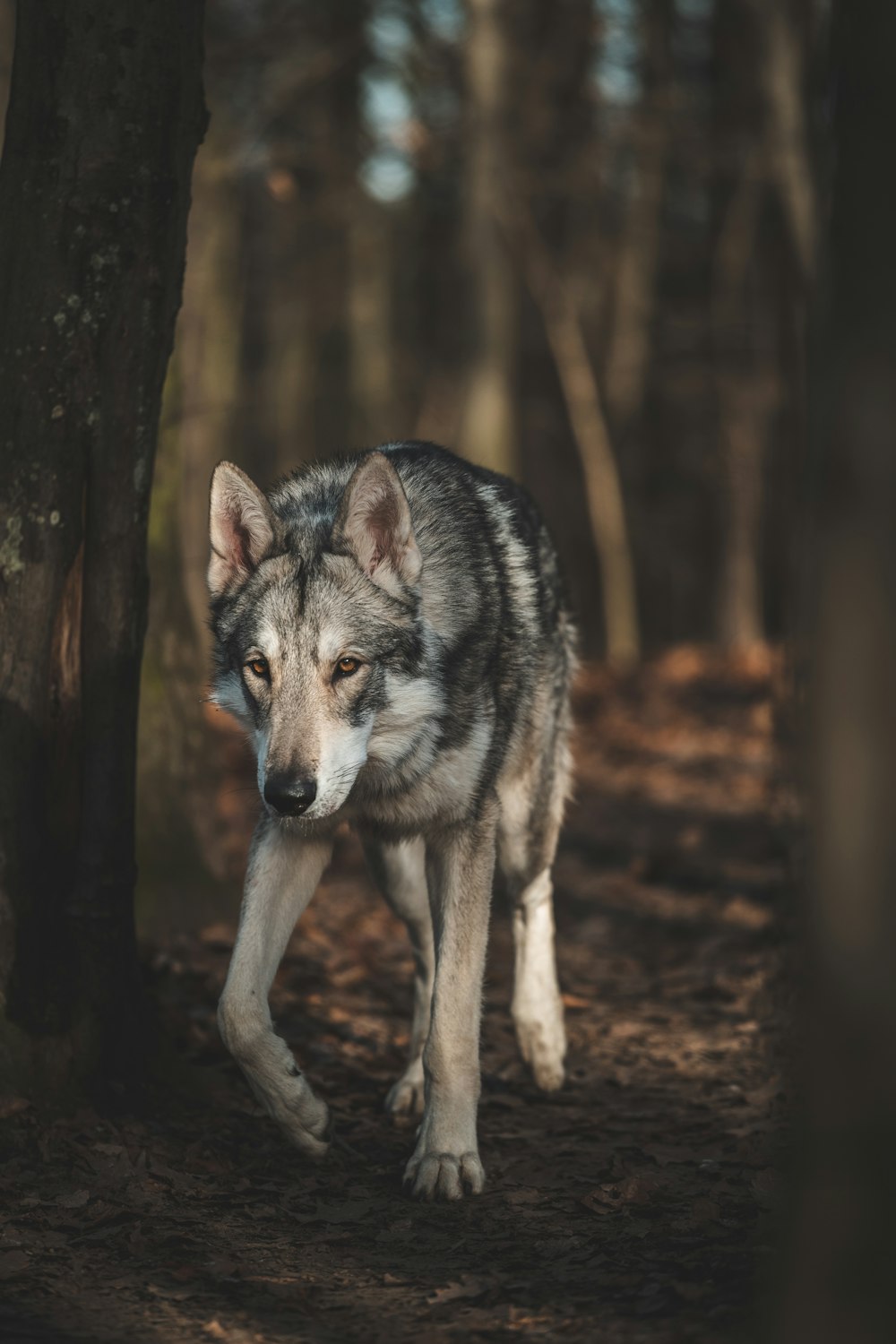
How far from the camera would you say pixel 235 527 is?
17.0ft

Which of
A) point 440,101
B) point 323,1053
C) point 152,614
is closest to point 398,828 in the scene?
point 323,1053

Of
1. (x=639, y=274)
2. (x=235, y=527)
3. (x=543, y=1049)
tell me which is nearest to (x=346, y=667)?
(x=235, y=527)

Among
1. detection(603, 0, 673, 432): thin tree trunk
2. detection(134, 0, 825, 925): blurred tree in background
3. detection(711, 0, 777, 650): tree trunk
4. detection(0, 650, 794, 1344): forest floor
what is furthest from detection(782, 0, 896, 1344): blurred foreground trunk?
detection(603, 0, 673, 432): thin tree trunk

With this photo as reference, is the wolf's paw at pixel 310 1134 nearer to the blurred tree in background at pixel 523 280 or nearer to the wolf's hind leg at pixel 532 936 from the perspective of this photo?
the wolf's hind leg at pixel 532 936

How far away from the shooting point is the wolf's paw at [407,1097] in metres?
5.52

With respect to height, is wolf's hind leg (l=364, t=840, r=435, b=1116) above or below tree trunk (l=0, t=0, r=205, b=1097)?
below

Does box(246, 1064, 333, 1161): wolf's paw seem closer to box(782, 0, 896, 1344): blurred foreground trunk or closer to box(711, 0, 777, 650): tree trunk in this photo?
box(782, 0, 896, 1344): blurred foreground trunk

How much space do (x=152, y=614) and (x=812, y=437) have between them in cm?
532

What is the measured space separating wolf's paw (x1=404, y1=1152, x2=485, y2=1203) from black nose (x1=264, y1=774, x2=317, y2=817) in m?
1.26

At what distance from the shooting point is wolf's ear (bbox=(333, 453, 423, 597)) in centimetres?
500

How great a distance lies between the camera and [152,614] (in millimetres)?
7598

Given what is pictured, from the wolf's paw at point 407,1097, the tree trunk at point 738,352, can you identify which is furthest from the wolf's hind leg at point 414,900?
the tree trunk at point 738,352

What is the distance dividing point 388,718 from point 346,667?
26cm

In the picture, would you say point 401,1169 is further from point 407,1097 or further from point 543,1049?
point 543,1049
